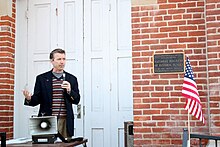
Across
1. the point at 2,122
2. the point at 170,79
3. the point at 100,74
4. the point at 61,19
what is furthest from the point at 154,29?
the point at 2,122

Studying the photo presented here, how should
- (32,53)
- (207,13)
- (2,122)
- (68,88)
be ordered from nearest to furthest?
(68,88) → (207,13) → (2,122) → (32,53)

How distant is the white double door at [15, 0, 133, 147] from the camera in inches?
250

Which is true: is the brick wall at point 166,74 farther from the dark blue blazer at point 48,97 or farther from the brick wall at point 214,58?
the dark blue blazer at point 48,97

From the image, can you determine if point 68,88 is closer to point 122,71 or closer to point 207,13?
point 122,71

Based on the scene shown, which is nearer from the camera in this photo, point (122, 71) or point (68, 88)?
point (68, 88)

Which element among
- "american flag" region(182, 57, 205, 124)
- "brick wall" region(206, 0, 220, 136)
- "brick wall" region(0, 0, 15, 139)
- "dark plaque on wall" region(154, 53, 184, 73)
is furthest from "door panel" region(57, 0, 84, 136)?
"american flag" region(182, 57, 205, 124)

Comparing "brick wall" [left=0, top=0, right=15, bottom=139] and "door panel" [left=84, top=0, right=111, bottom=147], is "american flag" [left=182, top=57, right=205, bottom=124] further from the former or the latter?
"brick wall" [left=0, top=0, right=15, bottom=139]

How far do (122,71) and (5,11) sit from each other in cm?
217

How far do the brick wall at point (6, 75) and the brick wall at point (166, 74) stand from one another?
215 cm

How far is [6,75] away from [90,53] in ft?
4.62

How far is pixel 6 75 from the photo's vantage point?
253 inches

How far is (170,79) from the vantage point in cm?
554

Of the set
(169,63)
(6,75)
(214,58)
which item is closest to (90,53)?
(6,75)

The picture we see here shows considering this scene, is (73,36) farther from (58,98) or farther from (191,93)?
(191,93)
